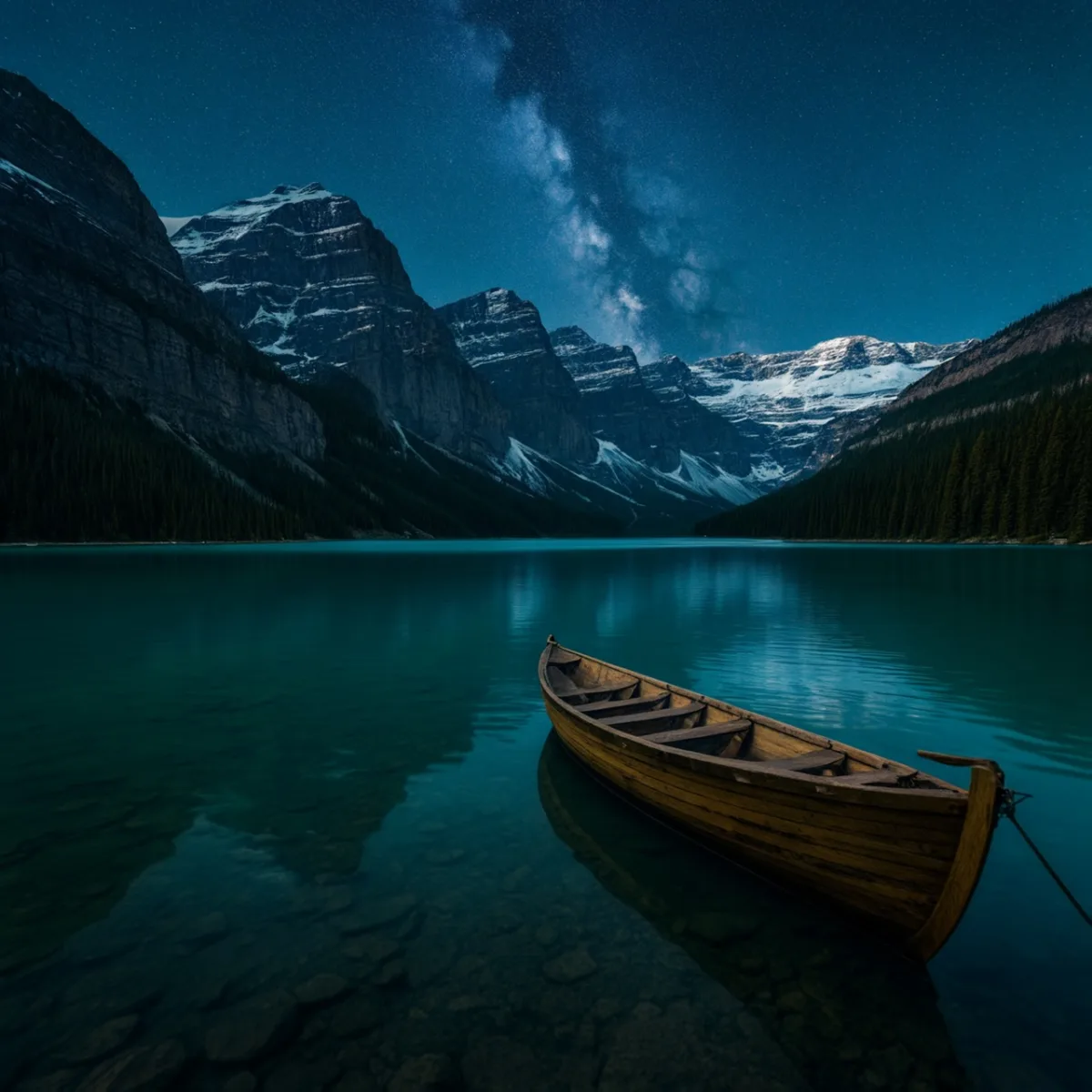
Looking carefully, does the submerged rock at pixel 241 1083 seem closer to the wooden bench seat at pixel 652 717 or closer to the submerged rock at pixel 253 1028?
the submerged rock at pixel 253 1028

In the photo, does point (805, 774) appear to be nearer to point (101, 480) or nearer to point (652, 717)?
point (652, 717)

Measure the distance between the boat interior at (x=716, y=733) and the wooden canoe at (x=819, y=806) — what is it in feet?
0.10

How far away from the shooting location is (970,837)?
6.05 metres

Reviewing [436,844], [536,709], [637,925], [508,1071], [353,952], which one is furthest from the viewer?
[536,709]

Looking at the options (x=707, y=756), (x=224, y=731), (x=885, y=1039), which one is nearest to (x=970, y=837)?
(x=885, y=1039)

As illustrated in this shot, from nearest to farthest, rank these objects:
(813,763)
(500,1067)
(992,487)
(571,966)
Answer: (500,1067) → (571,966) → (813,763) → (992,487)

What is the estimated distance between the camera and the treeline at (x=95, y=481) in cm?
11825

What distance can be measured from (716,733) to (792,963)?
13.3 ft

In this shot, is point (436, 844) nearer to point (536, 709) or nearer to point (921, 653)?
point (536, 709)

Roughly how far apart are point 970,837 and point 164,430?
206311 mm

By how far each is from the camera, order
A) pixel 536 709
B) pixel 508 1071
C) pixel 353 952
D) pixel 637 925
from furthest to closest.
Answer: pixel 536 709, pixel 637 925, pixel 353 952, pixel 508 1071

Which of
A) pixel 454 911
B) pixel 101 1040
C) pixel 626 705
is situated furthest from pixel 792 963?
pixel 101 1040

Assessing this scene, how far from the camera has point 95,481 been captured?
12644 centimetres

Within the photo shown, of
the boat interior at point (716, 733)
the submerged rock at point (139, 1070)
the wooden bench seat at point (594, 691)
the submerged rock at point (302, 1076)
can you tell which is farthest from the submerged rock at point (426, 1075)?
the wooden bench seat at point (594, 691)
